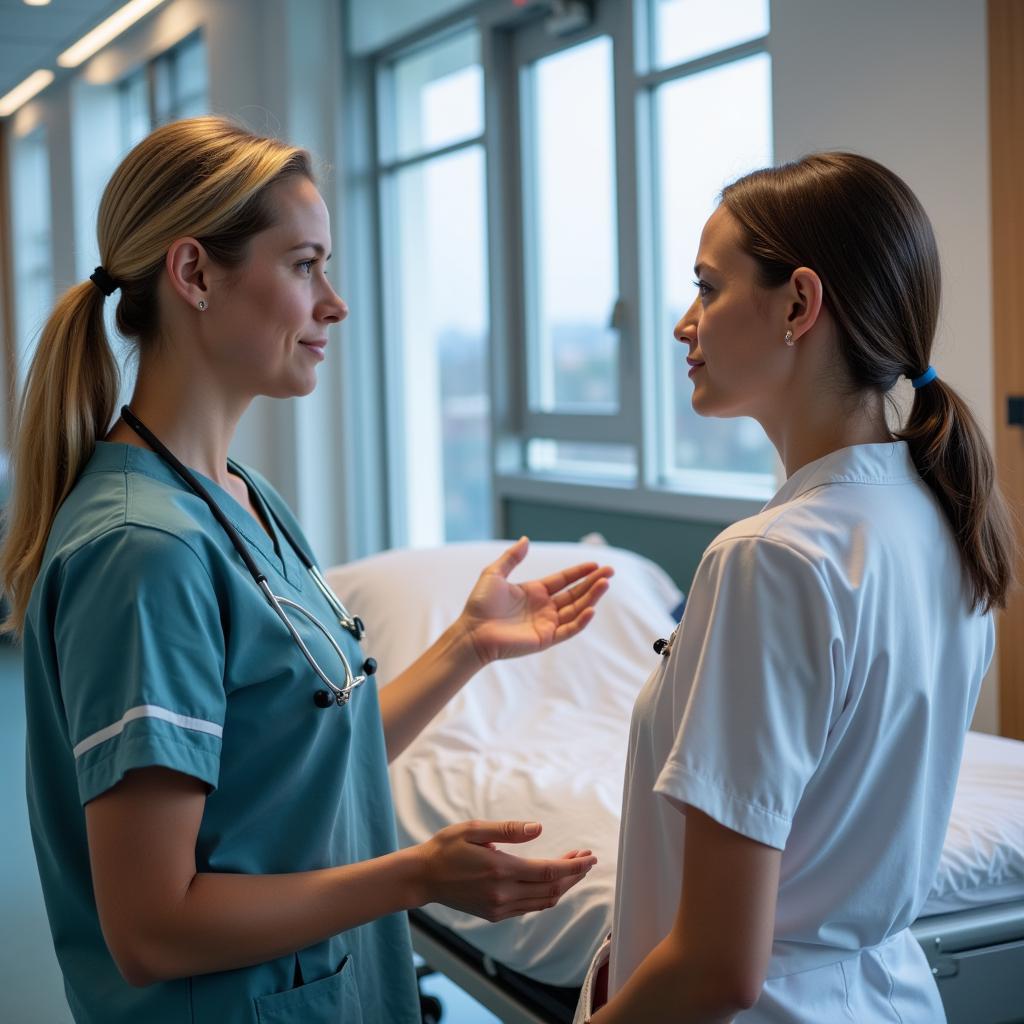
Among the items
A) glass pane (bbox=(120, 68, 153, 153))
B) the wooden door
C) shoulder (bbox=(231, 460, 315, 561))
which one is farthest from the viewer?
glass pane (bbox=(120, 68, 153, 153))

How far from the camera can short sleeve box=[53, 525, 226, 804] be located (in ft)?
3.33

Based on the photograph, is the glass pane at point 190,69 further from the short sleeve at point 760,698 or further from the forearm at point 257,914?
the short sleeve at point 760,698

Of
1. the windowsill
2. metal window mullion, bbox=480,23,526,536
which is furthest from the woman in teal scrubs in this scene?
metal window mullion, bbox=480,23,526,536

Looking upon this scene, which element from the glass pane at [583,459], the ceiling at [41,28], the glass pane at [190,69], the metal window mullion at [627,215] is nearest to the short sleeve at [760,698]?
the metal window mullion at [627,215]

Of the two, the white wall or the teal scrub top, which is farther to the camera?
the white wall

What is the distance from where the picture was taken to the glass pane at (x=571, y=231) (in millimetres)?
Result: 4129

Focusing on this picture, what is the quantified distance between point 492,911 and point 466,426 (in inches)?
158

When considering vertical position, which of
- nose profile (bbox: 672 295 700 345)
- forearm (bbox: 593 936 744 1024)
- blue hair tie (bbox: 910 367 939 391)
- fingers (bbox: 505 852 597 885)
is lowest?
forearm (bbox: 593 936 744 1024)

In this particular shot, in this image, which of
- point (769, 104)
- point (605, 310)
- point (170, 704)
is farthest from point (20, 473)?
point (605, 310)

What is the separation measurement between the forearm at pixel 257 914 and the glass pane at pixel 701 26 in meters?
2.95

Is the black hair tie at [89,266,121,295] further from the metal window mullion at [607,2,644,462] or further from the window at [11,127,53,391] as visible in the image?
the window at [11,127,53,391]

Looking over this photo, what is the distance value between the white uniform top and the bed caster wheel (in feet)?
5.22

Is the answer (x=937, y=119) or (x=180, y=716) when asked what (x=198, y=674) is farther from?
(x=937, y=119)

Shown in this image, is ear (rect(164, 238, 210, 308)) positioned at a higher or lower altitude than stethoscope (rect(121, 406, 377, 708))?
higher
